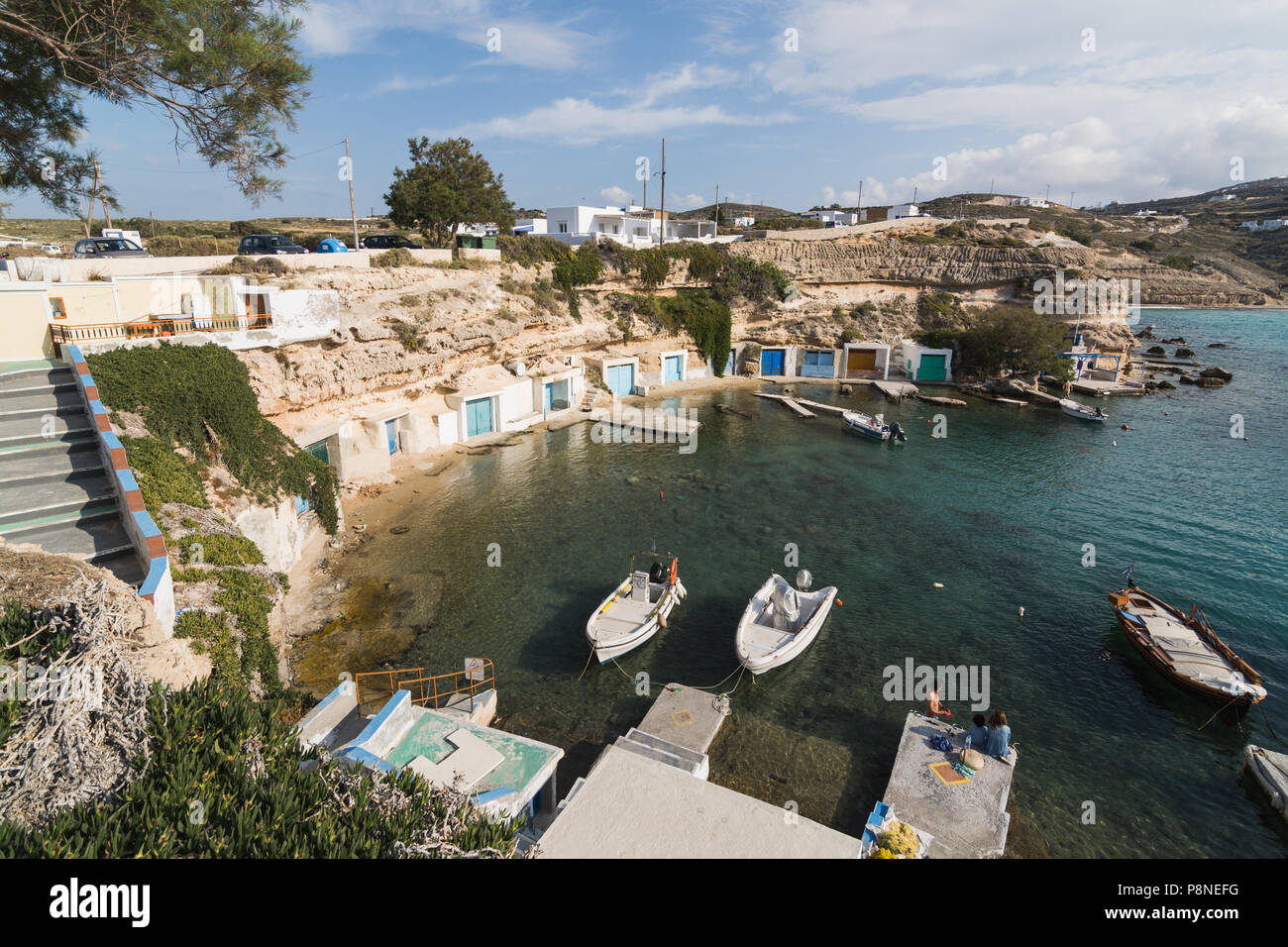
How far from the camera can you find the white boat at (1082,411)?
4269cm

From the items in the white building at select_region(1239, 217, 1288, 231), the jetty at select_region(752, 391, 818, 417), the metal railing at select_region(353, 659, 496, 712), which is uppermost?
the white building at select_region(1239, 217, 1288, 231)

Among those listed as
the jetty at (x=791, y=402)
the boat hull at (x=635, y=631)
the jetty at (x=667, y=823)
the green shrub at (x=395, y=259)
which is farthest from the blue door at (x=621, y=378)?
the jetty at (x=667, y=823)

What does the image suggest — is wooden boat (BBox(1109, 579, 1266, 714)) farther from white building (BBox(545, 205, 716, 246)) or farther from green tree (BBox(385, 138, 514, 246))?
white building (BBox(545, 205, 716, 246))

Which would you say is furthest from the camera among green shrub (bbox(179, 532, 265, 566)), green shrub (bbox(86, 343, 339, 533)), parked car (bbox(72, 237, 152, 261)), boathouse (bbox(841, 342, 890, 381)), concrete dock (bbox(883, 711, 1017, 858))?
boathouse (bbox(841, 342, 890, 381))

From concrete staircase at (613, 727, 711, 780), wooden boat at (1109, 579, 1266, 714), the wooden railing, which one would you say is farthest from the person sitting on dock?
the wooden railing

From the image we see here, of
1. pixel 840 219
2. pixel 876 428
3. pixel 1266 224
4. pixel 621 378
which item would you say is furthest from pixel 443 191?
pixel 1266 224

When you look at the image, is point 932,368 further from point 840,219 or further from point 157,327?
point 840,219

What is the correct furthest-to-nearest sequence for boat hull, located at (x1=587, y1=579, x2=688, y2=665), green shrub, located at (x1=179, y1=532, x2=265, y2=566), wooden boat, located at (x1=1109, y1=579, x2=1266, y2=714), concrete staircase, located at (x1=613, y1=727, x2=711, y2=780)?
boat hull, located at (x1=587, y1=579, x2=688, y2=665)
wooden boat, located at (x1=1109, y1=579, x2=1266, y2=714)
green shrub, located at (x1=179, y1=532, x2=265, y2=566)
concrete staircase, located at (x1=613, y1=727, x2=711, y2=780)

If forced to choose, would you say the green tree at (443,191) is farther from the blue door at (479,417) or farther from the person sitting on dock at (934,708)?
the person sitting on dock at (934,708)

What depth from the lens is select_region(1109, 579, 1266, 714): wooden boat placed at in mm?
15438

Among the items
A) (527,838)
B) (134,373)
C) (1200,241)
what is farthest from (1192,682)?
(1200,241)

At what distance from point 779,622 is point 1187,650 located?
36.7 ft

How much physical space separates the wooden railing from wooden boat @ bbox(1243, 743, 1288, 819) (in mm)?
31994
